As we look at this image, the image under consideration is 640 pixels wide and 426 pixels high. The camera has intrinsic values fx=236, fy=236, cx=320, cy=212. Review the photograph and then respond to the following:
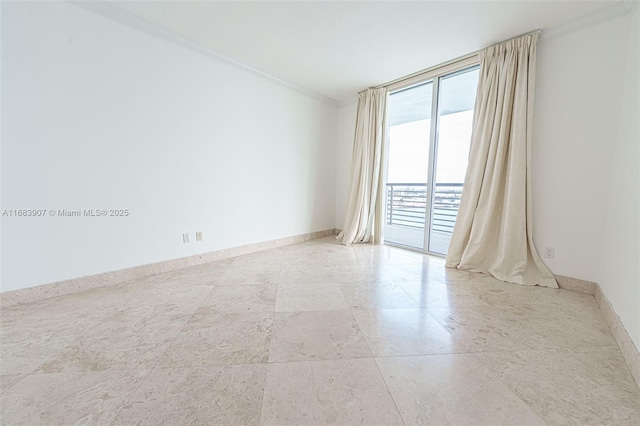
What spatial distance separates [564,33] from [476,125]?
933 mm

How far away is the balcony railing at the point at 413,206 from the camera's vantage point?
4047 mm

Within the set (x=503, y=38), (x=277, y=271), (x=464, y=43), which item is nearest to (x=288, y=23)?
(x=464, y=43)

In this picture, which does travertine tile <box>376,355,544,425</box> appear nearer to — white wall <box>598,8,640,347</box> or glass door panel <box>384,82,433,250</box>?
white wall <box>598,8,640,347</box>

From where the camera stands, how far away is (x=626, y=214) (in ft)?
5.11

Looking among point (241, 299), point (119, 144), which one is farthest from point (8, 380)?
point (119, 144)

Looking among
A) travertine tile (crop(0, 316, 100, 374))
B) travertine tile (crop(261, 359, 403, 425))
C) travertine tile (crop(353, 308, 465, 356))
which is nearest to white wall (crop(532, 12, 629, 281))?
travertine tile (crop(353, 308, 465, 356))

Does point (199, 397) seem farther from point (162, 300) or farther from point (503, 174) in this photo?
point (503, 174)

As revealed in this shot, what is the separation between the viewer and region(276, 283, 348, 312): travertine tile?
5.85 ft

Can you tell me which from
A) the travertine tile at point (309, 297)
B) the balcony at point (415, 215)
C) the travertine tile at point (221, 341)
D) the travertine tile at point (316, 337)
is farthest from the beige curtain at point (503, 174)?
the travertine tile at point (221, 341)

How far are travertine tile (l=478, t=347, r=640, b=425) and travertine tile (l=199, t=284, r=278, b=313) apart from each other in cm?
143

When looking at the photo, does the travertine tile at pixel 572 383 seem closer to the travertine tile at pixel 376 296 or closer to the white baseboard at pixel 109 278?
the travertine tile at pixel 376 296

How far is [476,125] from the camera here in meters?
2.58

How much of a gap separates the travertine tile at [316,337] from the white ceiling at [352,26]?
2.45m

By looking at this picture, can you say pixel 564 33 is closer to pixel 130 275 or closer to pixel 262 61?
pixel 262 61
